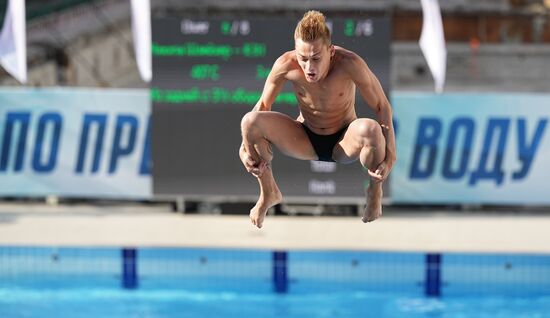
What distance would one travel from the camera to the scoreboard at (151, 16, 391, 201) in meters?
12.6

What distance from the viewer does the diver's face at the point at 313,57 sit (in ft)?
16.0

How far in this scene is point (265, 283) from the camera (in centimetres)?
1230

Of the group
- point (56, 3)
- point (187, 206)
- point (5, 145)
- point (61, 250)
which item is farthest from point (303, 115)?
point (56, 3)

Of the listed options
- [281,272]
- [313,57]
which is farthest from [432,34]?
[313,57]

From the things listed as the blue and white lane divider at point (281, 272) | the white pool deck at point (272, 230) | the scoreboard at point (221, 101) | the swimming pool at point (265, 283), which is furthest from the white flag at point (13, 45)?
the blue and white lane divider at point (281, 272)

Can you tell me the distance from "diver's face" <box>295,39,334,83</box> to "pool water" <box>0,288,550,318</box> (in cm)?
697

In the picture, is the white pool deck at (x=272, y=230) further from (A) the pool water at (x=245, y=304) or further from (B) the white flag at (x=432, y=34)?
(B) the white flag at (x=432, y=34)

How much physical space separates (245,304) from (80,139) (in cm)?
458

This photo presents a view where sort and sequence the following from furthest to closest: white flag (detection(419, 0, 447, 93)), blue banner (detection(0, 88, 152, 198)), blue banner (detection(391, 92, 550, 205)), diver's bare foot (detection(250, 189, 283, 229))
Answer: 1. blue banner (detection(0, 88, 152, 198))
2. blue banner (detection(391, 92, 550, 205))
3. white flag (detection(419, 0, 447, 93))
4. diver's bare foot (detection(250, 189, 283, 229))

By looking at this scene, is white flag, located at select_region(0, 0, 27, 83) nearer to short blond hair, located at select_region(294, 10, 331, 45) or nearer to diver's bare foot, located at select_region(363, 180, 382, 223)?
diver's bare foot, located at select_region(363, 180, 382, 223)

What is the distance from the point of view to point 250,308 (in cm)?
1186

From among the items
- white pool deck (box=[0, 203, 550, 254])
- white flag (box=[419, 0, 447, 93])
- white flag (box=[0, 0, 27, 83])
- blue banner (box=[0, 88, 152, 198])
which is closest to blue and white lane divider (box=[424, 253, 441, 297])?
white pool deck (box=[0, 203, 550, 254])

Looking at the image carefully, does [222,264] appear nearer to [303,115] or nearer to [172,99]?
[172,99]

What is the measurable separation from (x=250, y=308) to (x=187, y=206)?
341cm
